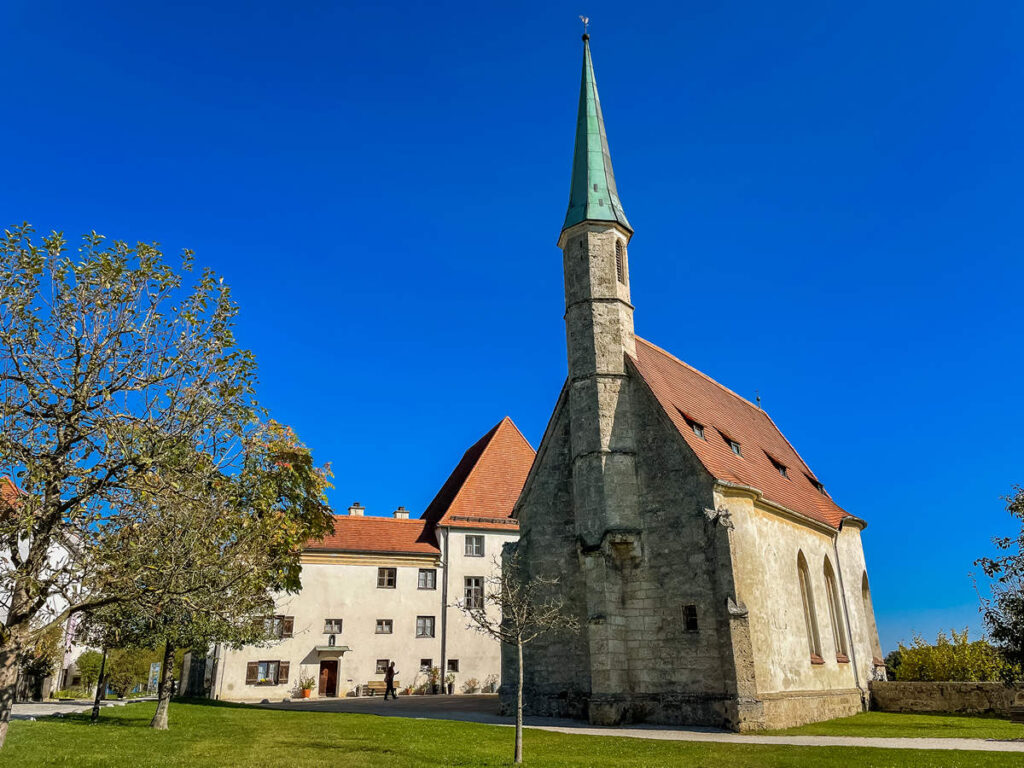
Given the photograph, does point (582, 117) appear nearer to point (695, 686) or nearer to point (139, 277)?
point (695, 686)

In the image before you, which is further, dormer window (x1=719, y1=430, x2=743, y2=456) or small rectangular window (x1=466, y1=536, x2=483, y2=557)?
small rectangular window (x1=466, y1=536, x2=483, y2=557)

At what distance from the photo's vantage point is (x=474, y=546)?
136ft

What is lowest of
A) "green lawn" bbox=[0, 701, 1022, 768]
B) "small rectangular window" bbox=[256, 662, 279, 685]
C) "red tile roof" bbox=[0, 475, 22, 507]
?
"green lawn" bbox=[0, 701, 1022, 768]

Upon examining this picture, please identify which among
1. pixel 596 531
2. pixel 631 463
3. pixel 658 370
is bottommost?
pixel 596 531

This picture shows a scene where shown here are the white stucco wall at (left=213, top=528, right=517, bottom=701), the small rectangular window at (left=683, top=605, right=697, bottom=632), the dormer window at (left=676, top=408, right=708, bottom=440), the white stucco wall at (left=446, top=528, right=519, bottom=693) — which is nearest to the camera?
the small rectangular window at (left=683, top=605, right=697, bottom=632)

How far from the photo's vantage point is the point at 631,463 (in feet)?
77.8

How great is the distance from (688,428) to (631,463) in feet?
7.52

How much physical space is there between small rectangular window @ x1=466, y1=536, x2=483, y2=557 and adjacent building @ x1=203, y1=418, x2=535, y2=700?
56mm

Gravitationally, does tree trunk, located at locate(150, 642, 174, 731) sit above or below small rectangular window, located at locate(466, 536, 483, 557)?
below

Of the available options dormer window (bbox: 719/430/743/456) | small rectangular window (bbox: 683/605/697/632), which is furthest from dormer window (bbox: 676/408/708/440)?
small rectangular window (bbox: 683/605/697/632)

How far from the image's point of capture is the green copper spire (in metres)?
26.5

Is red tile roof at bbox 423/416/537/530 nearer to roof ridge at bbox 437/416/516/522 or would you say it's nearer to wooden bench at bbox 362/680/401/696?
roof ridge at bbox 437/416/516/522

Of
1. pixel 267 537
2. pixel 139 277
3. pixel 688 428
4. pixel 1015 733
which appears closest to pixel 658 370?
pixel 688 428

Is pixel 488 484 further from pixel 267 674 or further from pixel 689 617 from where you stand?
pixel 689 617
